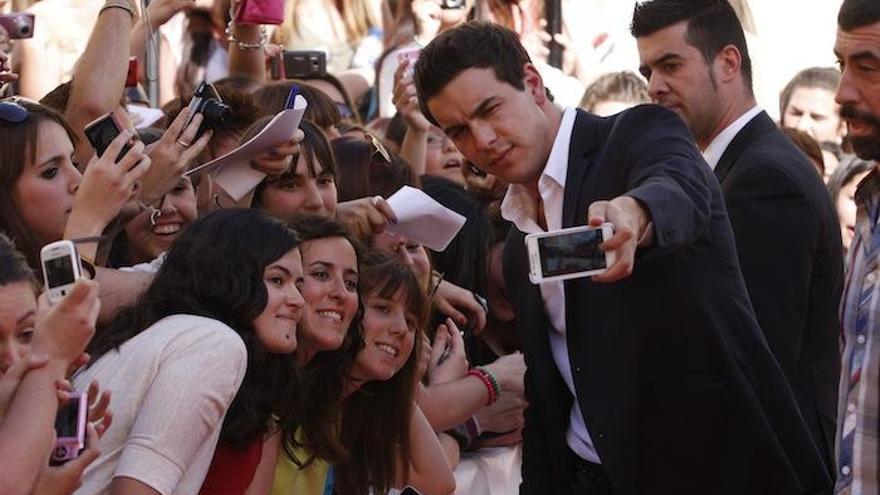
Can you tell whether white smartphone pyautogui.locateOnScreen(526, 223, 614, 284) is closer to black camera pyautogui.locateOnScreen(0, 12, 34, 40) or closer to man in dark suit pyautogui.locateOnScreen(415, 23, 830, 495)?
man in dark suit pyautogui.locateOnScreen(415, 23, 830, 495)

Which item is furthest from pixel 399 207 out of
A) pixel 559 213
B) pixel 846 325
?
pixel 846 325

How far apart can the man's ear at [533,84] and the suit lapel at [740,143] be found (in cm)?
85

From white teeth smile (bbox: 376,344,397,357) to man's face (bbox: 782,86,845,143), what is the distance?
5.01 m

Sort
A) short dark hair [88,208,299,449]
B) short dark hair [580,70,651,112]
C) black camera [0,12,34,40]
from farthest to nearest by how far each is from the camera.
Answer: short dark hair [580,70,651,112]
black camera [0,12,34,40]
short dark hair [88,208,299,449]

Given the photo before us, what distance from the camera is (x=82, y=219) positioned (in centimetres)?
484

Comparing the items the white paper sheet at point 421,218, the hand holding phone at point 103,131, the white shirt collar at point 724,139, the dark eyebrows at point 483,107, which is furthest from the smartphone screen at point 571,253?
the white shirt collar at point 724,139

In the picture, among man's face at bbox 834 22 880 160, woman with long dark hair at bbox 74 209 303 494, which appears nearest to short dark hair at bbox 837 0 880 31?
man's face at bbox 834 22 880 160

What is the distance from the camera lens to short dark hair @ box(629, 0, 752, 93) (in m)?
6.32

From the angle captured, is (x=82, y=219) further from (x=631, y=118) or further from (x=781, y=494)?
(x=781, y=494)

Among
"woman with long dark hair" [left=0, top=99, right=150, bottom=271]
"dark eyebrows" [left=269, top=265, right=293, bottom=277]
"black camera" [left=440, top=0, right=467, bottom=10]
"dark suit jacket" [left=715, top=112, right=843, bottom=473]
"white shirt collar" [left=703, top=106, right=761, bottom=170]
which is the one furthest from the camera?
"black camera" [left=440, top=0, right=467, bottom=10]

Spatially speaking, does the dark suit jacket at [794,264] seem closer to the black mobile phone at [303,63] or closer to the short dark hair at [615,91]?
the black mobile phone at [303,63]

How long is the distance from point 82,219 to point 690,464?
1.77 meters

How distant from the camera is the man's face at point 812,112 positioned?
1000cm

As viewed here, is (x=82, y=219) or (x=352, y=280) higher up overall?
(x=82, y=219)
